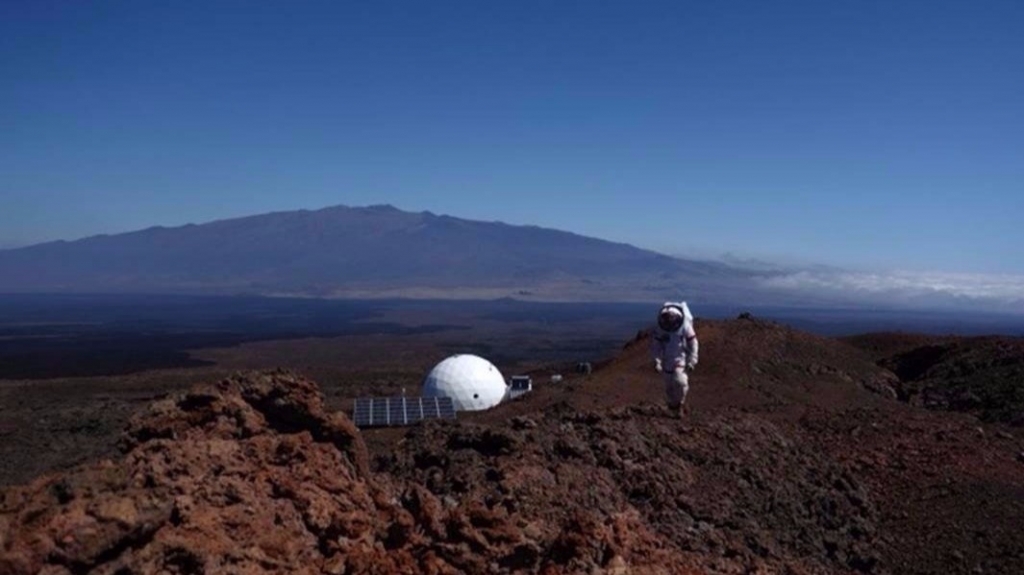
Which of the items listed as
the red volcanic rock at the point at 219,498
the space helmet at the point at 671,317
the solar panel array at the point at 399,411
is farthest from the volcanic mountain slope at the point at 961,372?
the red volcanic rock at the point at 219,498

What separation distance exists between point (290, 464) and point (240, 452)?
0.39 m

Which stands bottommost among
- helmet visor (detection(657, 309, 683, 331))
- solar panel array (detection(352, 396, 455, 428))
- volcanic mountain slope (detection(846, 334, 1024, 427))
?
solar panel array (detection(352, 396, 455, 428))

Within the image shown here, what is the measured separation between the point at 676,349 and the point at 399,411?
8207mm

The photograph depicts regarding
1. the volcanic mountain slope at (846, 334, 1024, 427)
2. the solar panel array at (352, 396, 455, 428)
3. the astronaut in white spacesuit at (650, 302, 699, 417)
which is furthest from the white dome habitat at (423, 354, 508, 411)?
the astronaut in white spacesuit at (650, 302, 699, 417)

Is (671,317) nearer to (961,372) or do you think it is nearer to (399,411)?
(399,411)

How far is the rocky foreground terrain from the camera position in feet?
17.8

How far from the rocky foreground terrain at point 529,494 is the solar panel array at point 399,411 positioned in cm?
333

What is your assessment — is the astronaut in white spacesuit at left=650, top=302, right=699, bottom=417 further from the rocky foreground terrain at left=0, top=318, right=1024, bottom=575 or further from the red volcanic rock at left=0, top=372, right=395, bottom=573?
the red volcanic rock at left=0, top=372, right=395, bottom=573

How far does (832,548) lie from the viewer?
9.77 metres

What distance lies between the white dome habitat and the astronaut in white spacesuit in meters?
10.9

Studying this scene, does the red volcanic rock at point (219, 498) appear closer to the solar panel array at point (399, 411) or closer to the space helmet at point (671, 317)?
the space helmet at point (671, 317)

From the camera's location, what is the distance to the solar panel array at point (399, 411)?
18.3 metres

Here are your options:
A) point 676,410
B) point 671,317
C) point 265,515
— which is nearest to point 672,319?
point 671,317

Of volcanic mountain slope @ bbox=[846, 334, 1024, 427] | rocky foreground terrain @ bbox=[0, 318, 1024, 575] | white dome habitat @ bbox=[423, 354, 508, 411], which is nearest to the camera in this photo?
rocky foreground terrain @ bbox=[0, 318, 1024, 575]
